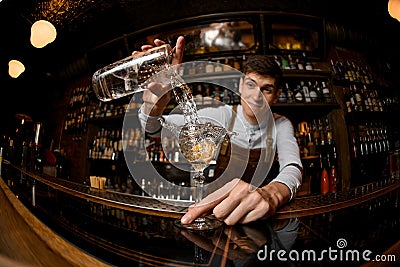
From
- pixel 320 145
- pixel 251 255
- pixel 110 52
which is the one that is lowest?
pixel 251 255

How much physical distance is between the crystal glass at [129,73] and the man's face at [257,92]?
Answer: 0.37 feet

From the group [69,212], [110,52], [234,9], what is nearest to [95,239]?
[69,212]

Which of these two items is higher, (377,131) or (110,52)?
(110,52)

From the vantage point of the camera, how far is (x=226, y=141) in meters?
0.41

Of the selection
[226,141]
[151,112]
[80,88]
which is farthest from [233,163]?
[80,88]

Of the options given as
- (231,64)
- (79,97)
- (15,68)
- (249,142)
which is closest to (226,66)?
(231,64)

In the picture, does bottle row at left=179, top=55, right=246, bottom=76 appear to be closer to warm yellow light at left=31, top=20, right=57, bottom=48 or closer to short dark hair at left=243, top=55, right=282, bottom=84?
short dark hair at left=243, top=55, right=282, bottom=84

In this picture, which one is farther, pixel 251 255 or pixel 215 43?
pixel 215 43

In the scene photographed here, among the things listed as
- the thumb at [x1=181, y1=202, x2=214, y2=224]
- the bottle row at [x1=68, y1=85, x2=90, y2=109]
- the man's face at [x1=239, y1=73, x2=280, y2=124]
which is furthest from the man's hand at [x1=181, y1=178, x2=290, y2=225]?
the bottle row at [x1=68, y1=85, x2=90, y2=109]

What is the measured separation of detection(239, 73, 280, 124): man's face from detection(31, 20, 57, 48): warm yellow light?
0.91ft

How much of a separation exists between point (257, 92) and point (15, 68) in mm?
364

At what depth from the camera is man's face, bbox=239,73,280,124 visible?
40 cm

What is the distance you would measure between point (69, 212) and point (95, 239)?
0.38 feet

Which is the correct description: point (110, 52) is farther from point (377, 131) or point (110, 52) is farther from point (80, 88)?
point (377, 131)
